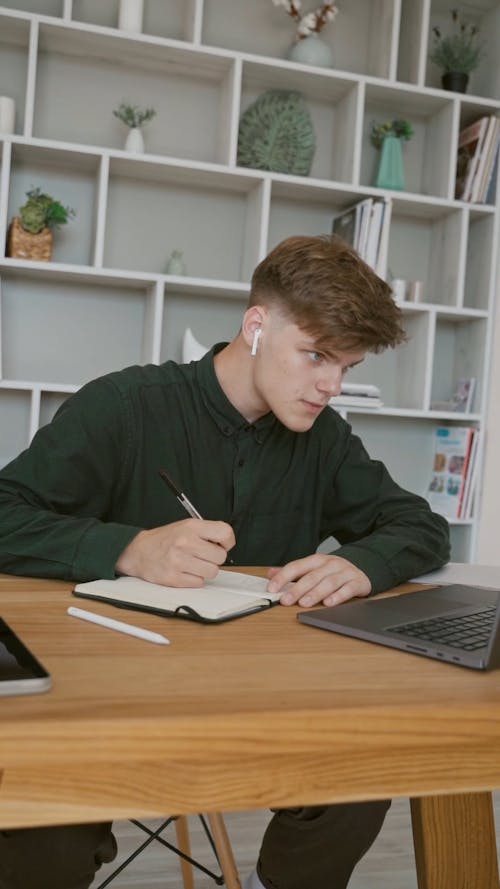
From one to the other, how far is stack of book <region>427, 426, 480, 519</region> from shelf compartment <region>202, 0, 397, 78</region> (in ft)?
4.35

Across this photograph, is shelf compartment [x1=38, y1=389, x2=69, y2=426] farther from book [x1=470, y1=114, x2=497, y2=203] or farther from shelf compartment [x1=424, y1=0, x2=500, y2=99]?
shelf compartment [x1=424, y1=0, x2=500, y2=99]

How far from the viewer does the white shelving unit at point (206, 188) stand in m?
2.84

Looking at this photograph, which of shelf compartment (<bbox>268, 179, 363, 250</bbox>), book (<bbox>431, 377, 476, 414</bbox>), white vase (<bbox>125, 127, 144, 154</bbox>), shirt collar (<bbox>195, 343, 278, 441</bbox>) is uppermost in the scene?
white vase (<bbox>125, 127, 144, 154</bbox>)

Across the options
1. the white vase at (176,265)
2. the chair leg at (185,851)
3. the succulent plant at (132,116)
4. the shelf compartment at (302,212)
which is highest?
the succulent plant at (132,116)

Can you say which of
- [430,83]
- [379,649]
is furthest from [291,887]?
[430,83]

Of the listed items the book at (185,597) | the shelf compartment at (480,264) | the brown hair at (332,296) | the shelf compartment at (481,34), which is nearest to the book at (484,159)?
the shelf compartment at (480,264)

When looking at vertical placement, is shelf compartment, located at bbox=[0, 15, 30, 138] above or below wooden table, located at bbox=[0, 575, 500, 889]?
above

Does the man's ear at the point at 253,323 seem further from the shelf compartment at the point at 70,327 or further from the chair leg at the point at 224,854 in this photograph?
the shelf compartment at the point at 70,327

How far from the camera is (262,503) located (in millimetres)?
1562

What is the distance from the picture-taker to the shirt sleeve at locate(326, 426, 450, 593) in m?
1.20

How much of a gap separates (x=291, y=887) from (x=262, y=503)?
65 cm

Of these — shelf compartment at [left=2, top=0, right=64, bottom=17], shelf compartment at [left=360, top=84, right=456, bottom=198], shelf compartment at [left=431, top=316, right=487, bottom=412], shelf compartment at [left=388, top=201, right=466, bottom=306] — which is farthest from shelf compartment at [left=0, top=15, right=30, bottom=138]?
shelf compartment at [left=431, top=316, right=487, bottom=412]

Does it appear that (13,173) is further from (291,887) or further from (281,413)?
(291,887)

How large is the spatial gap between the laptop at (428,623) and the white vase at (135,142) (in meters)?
2.13
